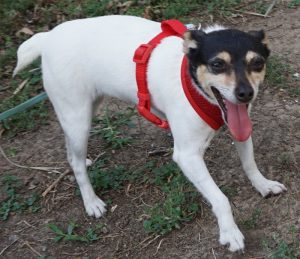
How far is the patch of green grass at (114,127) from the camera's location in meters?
4.09

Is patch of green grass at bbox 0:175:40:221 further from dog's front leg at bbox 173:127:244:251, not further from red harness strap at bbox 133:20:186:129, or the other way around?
dog's front leg at bbox 173:127:244:251

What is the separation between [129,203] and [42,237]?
0.60m

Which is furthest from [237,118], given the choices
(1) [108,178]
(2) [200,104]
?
(1) [108,178]

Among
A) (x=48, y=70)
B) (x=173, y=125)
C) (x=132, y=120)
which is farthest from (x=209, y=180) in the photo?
(x=132, y=120)

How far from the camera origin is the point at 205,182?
2.93 metres

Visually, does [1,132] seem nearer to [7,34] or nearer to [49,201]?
[49,201]

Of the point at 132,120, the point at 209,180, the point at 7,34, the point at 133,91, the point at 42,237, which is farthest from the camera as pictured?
the point at 7,34

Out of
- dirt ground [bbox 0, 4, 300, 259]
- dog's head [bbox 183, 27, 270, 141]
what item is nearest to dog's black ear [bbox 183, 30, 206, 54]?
dog's head [bbox 183, 27, 270, 141]

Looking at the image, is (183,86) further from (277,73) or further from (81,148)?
(277,73)

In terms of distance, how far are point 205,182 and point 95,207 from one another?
942 mm

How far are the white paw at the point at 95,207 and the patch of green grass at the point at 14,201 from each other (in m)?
0.37

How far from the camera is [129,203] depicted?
3623 mm

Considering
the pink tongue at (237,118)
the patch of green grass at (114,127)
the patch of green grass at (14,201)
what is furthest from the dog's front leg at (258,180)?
the patch of green grass at (14,201)

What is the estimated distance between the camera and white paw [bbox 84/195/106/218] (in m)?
3.56
